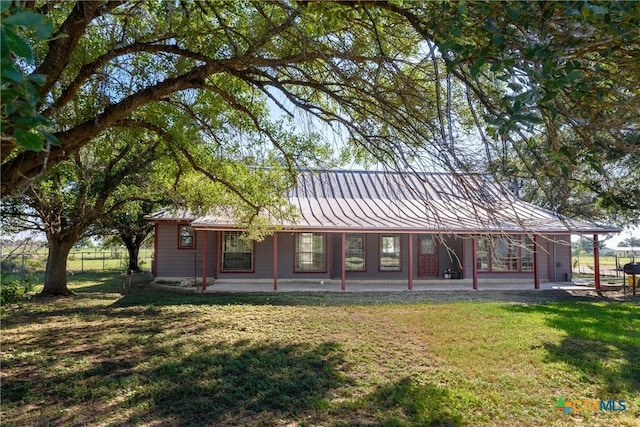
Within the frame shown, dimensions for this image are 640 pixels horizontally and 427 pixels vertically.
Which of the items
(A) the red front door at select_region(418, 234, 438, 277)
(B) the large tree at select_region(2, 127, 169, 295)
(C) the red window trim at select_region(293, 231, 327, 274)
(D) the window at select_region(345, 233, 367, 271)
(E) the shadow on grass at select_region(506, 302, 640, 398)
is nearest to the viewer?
(E) the shadow on grass at select_region(506, 302, 640, 398)

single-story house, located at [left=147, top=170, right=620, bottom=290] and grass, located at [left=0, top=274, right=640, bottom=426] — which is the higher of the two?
single-story house, located at [left=147, top=170, right=620, bottom=290]

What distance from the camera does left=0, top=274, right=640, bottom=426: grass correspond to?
434cm

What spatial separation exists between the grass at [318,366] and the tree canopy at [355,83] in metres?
2.41

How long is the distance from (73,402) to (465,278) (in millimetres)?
14422

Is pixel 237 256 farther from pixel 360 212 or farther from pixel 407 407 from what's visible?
pixel 407 407

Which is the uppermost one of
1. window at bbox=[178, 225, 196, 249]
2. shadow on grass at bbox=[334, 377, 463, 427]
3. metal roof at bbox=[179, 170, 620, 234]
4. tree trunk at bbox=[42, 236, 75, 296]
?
metal roof at bbox=[179, 170, 620, 234]

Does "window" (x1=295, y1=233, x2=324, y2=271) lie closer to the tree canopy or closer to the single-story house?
the single-story house

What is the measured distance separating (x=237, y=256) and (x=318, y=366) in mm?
10576

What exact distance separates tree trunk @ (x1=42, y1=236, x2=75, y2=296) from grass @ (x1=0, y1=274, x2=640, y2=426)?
10.2 ft

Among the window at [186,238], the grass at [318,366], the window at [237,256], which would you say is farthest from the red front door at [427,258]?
the window at [186,238]

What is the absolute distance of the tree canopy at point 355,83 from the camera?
2.28 metres

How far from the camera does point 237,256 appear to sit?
16.0 m

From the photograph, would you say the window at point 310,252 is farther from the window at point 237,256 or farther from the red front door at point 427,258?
the red front door at point 427,258

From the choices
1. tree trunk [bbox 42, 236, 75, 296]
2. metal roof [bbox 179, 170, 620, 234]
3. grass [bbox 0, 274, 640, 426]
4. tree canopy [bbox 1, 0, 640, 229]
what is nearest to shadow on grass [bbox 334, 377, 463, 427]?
grass [bbox 0, 274, 640, 426]
